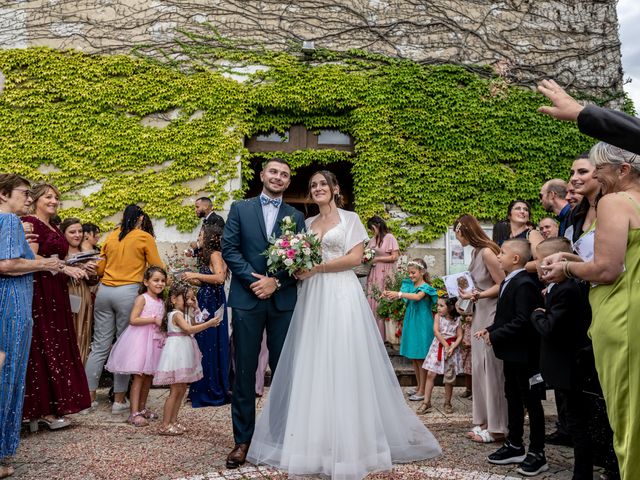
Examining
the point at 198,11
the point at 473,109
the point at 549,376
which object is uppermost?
the point at 198,11

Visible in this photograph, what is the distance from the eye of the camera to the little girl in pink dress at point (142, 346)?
5148 millimetres

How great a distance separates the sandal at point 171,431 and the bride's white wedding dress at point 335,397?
980mm

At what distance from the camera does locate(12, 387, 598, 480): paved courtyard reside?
11.9 ft

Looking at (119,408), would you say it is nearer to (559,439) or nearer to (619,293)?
(559,439)

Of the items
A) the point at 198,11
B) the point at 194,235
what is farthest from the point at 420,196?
the point at 198,11

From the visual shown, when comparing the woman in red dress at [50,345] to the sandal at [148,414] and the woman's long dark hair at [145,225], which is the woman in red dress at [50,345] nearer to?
the sandal at [148,414]

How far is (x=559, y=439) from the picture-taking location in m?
4.45

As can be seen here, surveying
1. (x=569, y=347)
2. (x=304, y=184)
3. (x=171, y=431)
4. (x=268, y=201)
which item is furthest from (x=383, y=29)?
(x=171, y=431)

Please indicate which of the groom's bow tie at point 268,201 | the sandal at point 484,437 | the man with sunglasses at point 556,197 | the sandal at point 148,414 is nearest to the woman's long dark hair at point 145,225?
the sandal at point 148,414

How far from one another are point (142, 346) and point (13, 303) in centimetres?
152

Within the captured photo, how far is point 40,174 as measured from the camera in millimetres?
9336

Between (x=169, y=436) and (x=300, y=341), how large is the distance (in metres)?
1.60

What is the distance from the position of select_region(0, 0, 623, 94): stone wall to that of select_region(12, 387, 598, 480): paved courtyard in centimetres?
708

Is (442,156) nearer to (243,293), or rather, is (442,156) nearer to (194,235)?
(194,235)
